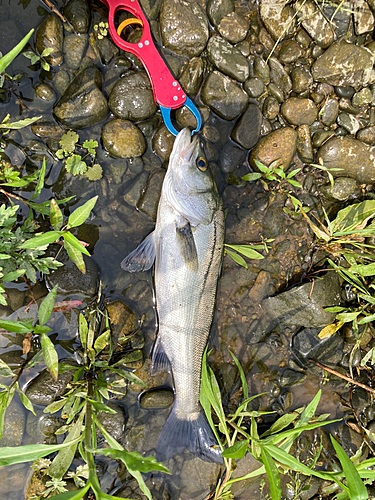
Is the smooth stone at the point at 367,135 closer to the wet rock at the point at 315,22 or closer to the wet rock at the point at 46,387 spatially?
the wet rock at the point at 315,22

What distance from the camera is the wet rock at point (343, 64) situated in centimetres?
375

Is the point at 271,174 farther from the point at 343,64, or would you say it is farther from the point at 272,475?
the point at 272,475

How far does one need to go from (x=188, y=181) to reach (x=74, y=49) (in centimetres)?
184

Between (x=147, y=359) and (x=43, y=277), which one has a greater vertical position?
(x=43, y=277)

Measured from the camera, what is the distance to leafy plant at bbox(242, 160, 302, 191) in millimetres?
3662

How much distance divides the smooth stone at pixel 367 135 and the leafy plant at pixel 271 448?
303cm

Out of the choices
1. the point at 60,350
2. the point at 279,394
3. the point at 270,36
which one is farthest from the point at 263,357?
the point at 270,36

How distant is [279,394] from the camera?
3.98 meters

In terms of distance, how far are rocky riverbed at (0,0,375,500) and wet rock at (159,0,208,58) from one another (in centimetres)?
1

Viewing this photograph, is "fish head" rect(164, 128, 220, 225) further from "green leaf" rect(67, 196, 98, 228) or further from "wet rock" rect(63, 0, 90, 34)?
"wet rock" rect(63, 0, 90, 34)

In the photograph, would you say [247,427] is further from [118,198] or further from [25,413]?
[118,198]

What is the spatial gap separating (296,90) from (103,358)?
3781mm

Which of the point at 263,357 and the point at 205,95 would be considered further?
the point at 263,357

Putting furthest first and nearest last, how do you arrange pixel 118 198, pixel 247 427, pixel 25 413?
pixel 247 427 → pixel 118 198 → pixel 25 413
